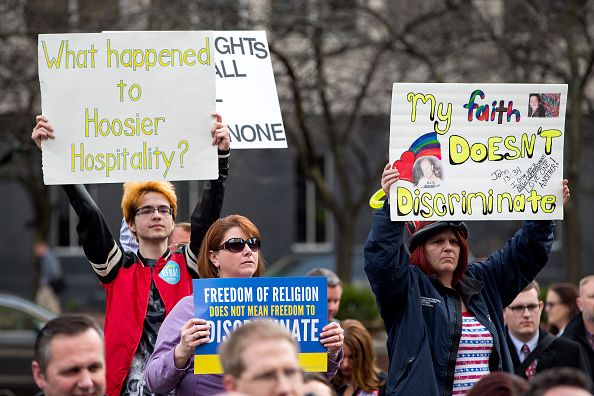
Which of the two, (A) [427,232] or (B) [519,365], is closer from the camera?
(A) [427,232]

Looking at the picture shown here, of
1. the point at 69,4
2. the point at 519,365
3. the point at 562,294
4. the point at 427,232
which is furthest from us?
the point at 69,4

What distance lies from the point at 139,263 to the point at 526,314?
268 centimetres

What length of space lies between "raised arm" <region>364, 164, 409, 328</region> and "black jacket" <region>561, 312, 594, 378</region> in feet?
7.88

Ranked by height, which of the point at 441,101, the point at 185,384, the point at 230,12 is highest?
the point at 230,12

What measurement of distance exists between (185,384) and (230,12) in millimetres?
9820

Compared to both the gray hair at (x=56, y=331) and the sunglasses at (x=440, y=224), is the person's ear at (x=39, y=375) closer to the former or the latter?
the gray hair at (x=56, y=331)

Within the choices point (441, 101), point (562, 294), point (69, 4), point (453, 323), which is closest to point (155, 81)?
point (441, 101)

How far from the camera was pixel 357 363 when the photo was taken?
23.4 feet

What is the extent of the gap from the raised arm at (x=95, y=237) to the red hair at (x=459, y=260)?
5.06 ft

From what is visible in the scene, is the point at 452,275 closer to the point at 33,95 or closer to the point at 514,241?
the point at 514,241

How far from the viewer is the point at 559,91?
6324mm

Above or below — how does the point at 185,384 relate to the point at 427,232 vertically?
below

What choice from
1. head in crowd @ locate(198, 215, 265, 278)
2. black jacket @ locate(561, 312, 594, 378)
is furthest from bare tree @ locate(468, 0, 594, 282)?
head in crowd @ locate(198, 215, 265, 278)

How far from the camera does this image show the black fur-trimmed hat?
5.96m
